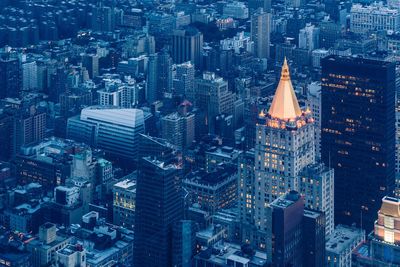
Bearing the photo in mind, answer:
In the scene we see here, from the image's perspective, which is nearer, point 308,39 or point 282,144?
point 282,144

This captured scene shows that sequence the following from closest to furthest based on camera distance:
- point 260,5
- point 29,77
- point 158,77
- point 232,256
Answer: point 232,256, point 158,77, point 29,77, point 260,5

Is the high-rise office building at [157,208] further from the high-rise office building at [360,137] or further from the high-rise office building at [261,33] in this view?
the high-rise office building at [261,33]

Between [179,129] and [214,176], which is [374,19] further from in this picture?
[214,176]

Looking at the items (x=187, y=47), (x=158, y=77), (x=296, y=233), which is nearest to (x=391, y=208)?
(x=296, y=233)

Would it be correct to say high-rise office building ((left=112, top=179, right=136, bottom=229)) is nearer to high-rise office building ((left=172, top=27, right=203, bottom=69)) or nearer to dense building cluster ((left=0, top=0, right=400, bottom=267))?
dense building cluster ((left=0, top=0, right=400, bottom=267))

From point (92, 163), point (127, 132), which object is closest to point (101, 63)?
point (127, 132)

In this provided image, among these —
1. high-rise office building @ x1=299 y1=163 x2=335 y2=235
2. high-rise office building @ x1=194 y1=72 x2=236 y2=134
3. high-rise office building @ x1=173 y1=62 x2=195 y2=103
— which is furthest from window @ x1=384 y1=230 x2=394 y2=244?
high-rise office building @ x1=173 y1=62 x2=195 y2=103
